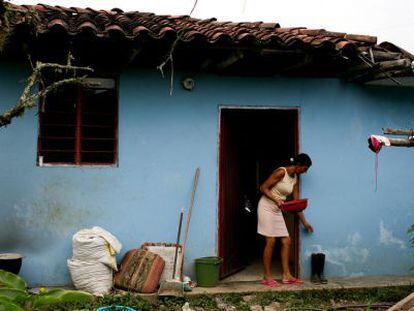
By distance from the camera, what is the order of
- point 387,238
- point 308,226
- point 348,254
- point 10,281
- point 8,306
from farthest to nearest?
point 387,238 < point 348,254 < point 308,226 < point 10,281 < point 8,306

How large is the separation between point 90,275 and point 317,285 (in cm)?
332

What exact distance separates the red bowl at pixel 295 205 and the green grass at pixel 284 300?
3.93ft

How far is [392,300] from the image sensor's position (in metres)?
6.76

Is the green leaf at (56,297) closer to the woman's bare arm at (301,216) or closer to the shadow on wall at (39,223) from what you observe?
the shadow on wall at (39,223)

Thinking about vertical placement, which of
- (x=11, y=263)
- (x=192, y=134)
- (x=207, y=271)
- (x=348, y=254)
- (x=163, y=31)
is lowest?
(x=207, y=271)

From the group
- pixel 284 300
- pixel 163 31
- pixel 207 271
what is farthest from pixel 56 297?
pixel 284 300

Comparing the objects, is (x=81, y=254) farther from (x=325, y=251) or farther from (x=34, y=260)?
(x=325, y=251)

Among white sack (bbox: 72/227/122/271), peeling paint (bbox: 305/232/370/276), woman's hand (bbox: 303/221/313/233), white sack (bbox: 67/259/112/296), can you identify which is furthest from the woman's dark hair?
white sack (bbox: 67/259/112/296)

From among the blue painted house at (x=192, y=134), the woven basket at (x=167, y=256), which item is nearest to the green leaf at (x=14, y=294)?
the blue painted house at (x=192, y=134)

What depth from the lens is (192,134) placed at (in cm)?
733

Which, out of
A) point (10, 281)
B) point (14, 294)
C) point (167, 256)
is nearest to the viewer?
point (14, 294)

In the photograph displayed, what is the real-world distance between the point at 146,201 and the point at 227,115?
73.0 inches

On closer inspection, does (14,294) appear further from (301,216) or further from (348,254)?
(348,254)

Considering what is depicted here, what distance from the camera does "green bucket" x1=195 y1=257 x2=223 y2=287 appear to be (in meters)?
6.96
